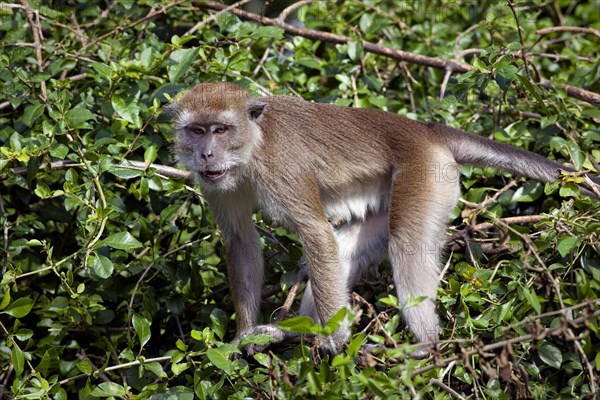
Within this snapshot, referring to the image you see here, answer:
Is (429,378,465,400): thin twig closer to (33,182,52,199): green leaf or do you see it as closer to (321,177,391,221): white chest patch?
(321,177,391,221): white chest patch

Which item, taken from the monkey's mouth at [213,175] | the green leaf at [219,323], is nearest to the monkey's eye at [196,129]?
the monkey's mouth at [213,175]

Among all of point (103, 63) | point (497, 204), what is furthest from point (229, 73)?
point (497, 204)

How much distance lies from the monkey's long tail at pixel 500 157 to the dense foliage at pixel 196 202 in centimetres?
34

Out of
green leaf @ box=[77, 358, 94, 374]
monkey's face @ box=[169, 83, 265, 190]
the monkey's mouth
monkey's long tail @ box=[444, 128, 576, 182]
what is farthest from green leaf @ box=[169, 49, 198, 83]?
green leaf @ box=[77, 358, 94, 374]

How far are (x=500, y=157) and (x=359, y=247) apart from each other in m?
1.49

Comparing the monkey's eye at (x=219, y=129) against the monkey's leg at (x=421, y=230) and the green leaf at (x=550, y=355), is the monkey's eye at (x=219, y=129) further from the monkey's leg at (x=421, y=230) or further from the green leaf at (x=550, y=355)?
the green leaf at (x=550, y=355)

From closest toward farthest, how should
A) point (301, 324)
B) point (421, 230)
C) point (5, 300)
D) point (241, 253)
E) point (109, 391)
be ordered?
Answer: point (301, 324)
point (109, 391)
point (5, 300)
point (421, 230)
point (241, 253)

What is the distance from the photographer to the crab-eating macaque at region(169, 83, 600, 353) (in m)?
6.70

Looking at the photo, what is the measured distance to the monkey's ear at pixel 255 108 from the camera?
7.02m

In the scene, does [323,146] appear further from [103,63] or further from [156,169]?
[103,63]

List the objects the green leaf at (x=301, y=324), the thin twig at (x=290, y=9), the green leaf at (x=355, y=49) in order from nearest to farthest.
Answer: the green leaf at (x=301, y=324) → the green leaf at (x=355, y=49) → the thin twig at (x=290, y=9)

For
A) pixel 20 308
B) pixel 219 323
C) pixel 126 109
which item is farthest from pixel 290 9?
pixel 20 308

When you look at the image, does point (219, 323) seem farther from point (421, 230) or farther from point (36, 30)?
point (36, 30)

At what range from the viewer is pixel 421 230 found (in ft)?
22.0
